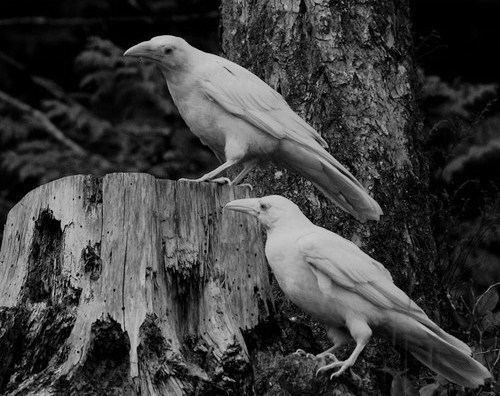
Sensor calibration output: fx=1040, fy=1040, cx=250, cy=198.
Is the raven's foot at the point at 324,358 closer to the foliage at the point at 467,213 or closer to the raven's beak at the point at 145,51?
the foliage at the point at 467,213

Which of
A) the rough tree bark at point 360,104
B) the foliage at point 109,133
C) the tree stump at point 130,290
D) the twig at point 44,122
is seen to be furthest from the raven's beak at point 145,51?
the twig at point 44,122

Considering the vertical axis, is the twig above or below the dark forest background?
below

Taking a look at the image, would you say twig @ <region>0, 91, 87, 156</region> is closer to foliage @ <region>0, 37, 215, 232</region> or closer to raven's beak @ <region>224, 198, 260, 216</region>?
foliage @ <region>0, 37, 215, 232</region>

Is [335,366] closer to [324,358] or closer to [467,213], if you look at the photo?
[324,358]

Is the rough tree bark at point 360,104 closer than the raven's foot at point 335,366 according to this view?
No

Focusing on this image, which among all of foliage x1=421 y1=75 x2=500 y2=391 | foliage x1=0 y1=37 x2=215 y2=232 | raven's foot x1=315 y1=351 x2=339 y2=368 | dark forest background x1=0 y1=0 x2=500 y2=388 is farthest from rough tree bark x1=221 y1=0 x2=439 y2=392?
foliage x1=0 y1=37 x2=215 y2=232

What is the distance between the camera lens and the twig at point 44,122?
9.87 meters

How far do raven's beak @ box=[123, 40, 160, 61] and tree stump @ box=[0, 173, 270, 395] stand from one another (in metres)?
0.81

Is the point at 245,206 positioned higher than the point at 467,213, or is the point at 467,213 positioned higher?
the point at 245,206

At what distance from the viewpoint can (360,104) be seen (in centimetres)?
612

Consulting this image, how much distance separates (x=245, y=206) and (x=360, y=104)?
1637 mm

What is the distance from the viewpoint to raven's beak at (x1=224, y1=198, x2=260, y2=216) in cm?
473

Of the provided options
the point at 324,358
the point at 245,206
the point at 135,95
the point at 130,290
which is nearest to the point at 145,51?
the point at 245,206

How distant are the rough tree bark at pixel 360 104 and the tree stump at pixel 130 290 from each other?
1.23 m
